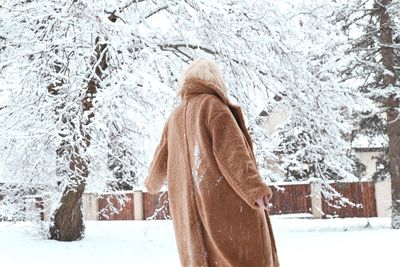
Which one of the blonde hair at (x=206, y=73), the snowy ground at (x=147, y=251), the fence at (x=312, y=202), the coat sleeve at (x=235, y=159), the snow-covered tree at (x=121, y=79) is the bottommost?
the snowy ground at (x=147, y=251)

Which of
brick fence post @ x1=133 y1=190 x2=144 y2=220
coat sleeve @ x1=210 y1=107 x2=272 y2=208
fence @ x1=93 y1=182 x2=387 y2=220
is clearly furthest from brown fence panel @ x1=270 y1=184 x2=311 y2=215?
coat sleeve @ x1=210 y1=107 x2=272 y2=208

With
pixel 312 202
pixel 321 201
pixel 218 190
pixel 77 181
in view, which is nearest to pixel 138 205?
pixel 312 202

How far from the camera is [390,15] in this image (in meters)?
12.3

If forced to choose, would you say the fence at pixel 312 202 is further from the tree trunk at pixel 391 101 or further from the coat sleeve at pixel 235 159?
the coat sleeve at pixel 235 159

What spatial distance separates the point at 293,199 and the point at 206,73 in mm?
18182

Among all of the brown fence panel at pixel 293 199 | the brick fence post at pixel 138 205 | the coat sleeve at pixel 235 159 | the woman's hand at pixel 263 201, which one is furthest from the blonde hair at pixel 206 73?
the brick fence post at pixel 138 205

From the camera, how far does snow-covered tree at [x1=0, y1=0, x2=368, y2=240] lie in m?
6.48

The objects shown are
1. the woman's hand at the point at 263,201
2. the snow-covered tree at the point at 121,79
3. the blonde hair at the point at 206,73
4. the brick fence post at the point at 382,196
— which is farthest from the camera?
the brick fence post at the point at 382,196

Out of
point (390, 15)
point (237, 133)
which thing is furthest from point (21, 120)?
point (390, 15)

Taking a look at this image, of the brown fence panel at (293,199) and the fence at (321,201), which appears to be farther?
the brown fence panel at (293,199)

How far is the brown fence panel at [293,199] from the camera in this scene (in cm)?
1986

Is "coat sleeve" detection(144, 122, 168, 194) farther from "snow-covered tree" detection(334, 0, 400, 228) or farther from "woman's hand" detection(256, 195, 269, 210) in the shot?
"snow-covered tree" detection(334, 0, 400, 228)

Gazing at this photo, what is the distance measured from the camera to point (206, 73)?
8.19ft

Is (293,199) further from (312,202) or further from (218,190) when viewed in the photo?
(218,190)
